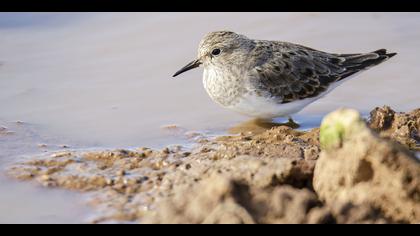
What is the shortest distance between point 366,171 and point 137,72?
504 centimetres

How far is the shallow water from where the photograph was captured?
8172 mm

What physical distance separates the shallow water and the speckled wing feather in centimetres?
36

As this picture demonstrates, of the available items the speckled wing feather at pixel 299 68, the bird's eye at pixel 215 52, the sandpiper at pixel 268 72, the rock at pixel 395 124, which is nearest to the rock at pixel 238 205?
the rock at pixel 395 124

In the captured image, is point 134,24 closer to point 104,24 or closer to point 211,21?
point 104,24

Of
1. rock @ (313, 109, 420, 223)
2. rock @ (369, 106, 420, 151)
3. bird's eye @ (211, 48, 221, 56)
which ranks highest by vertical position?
bird's eye @ (211, 48, 221, 56)

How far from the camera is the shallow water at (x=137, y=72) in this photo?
817 cm

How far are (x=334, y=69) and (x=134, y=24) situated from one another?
3.32m

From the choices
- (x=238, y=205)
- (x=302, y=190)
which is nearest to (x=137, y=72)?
(x=302, y=190)

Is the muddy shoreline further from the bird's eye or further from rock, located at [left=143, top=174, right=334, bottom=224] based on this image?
the bird's eye

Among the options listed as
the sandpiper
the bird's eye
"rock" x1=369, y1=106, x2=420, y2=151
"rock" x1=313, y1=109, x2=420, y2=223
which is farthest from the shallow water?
"rock" x1=313, y1=109, x2=420, y2=223

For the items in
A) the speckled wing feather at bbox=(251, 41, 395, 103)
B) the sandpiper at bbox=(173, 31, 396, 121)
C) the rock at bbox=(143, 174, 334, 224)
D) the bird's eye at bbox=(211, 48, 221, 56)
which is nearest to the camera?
the rock at bbox=(143, 174, 334, 224)

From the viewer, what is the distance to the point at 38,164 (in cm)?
694

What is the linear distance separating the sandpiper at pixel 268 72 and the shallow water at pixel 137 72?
33cm

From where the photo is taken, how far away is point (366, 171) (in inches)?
198
